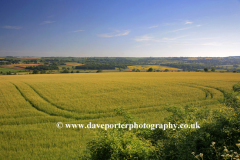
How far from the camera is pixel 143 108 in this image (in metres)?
17.7

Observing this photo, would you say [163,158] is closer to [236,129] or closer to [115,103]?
[236,129]

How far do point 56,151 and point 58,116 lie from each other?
7.13 m

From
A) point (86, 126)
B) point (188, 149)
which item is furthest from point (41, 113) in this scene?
point (188, 149)

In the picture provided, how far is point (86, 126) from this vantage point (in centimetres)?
1262

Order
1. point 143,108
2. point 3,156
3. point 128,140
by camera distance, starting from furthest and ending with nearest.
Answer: point 143,108, point 3,156, point 128,140

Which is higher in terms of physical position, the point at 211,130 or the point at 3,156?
the point at 211,130

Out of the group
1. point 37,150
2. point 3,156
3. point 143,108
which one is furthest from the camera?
point 143,108

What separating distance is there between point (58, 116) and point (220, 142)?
49.6 feet

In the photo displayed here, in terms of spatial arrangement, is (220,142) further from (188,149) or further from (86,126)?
(86,126)

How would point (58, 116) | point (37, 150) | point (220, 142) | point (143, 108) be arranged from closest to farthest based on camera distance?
point (220, 142) → point (37, 150) → point (58, 116) → point (143, 108)

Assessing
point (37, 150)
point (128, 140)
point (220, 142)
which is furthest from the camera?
point (37, 150)

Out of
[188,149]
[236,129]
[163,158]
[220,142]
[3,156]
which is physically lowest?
[3,156]

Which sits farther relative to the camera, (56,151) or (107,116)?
(107,116)

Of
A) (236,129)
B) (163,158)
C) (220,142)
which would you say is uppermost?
(236,129)
